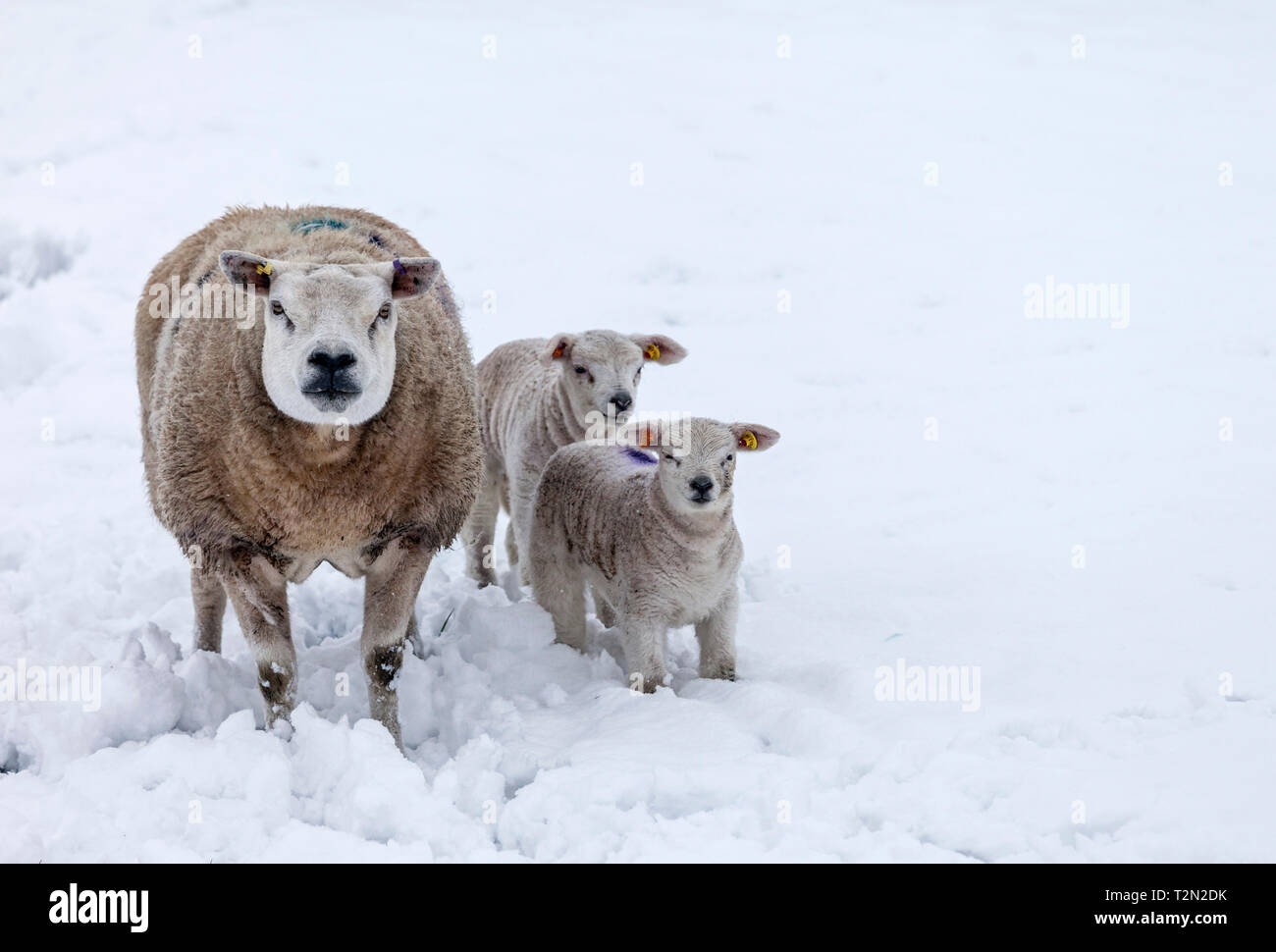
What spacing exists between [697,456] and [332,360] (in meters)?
1.85

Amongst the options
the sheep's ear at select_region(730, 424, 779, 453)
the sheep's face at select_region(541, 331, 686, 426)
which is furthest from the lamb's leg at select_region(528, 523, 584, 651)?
the sheep's ear at select_region(730, 424, 779, 453)

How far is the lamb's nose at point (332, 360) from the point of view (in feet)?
13.7

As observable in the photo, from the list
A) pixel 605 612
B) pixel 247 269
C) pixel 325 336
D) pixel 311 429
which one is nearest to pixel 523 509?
pixel 605 612

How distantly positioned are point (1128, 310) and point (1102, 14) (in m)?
7.82

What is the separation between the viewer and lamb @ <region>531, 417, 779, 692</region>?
18.2 ft

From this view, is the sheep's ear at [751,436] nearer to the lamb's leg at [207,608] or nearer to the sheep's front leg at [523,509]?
the sheep's front leg at [523,509]

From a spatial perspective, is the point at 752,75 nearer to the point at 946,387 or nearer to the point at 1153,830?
the point at 946,387

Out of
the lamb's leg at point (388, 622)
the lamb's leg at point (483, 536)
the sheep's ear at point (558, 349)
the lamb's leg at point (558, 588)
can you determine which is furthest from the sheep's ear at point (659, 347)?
the lamb's leg at point (388, 622)

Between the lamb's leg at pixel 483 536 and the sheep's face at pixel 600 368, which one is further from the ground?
the sheep's face at pixel 600 368

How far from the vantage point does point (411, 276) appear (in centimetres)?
463

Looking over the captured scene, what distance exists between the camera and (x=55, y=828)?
12.5 ft

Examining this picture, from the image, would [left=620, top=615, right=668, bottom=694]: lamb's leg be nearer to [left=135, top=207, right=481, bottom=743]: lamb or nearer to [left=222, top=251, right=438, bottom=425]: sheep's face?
[left=135, top=207, right=481, bottom=743]: lamb

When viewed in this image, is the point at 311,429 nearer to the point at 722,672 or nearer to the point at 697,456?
the point at 697,456

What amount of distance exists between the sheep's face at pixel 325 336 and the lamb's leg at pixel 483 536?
3.16 meters
